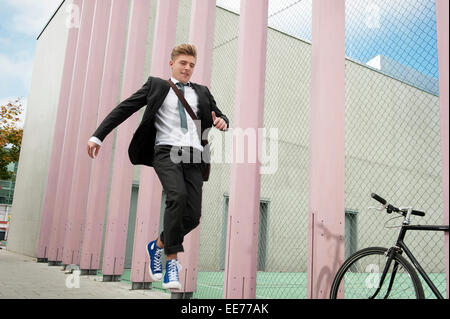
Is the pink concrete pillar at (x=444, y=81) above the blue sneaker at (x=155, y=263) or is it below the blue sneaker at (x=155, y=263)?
above

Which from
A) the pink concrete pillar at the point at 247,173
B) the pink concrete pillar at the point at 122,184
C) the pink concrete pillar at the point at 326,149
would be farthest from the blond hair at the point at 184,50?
the pink concrete pillar at the point at 122,184

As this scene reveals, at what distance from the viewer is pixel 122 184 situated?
7039 millimetres

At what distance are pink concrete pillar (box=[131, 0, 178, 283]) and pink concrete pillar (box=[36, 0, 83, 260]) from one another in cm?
496

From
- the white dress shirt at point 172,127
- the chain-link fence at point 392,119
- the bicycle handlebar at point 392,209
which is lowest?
the bicycle handlebar at point 392,209

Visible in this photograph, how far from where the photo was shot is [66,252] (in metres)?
8.68

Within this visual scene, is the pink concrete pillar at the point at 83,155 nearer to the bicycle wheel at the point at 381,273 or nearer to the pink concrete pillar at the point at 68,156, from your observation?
the pink concrete pillar at the point at 68,156

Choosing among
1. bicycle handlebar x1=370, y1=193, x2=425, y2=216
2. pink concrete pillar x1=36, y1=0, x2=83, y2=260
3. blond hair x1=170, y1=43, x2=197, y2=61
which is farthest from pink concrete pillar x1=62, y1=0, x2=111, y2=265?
bicycle handlebar x1=370, y1=193, x2=425, y2=216

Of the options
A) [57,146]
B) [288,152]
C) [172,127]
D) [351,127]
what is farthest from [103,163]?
[351,127]

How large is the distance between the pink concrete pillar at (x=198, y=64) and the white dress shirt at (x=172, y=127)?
8.20 ft

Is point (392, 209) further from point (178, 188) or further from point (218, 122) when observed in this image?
point (178, 188)

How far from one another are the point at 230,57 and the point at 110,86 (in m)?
2.67

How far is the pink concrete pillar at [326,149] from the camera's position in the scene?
3.65m

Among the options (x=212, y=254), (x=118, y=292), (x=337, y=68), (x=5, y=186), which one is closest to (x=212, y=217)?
(x=212, y=254)
